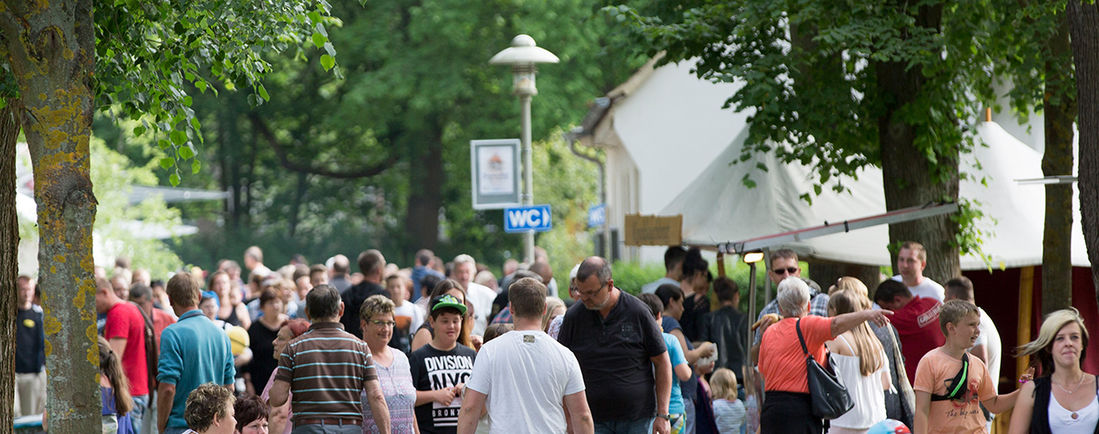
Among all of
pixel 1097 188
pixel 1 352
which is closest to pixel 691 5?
pixel 1097 188

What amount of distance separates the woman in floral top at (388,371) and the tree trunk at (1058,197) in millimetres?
6487

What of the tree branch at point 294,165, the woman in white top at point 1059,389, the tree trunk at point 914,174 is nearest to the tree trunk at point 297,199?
the tree branch at point 294,165

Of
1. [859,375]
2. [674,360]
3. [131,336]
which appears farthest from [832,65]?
[131,336]

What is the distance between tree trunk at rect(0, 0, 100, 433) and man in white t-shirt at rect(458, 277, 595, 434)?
6.37 ft

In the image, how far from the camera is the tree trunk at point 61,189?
21.4 ft

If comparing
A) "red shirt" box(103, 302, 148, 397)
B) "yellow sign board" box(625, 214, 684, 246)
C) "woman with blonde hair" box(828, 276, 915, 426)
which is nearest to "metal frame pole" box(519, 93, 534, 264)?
"yellow sign board" box(625, 214, 684, 246)

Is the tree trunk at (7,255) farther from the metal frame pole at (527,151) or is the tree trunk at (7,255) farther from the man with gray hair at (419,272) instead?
the metal frame pole at (527,151)

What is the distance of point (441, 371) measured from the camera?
29.4 ft

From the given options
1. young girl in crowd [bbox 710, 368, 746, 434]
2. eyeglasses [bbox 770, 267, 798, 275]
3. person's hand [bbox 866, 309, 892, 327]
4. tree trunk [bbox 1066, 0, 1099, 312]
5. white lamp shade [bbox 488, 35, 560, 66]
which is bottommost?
young girl in crowd [bbox 710, 368, 746, 434]

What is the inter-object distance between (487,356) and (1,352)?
263 centimetres

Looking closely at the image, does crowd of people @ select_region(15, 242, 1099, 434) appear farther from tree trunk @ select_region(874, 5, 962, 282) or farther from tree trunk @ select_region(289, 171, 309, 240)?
tree trunk @ select_region(289, 171, 309, 240)

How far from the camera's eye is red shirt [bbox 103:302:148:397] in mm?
10953

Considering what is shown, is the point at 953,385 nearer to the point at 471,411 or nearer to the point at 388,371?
the point at 471,411

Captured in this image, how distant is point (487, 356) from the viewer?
7645 millimetres
